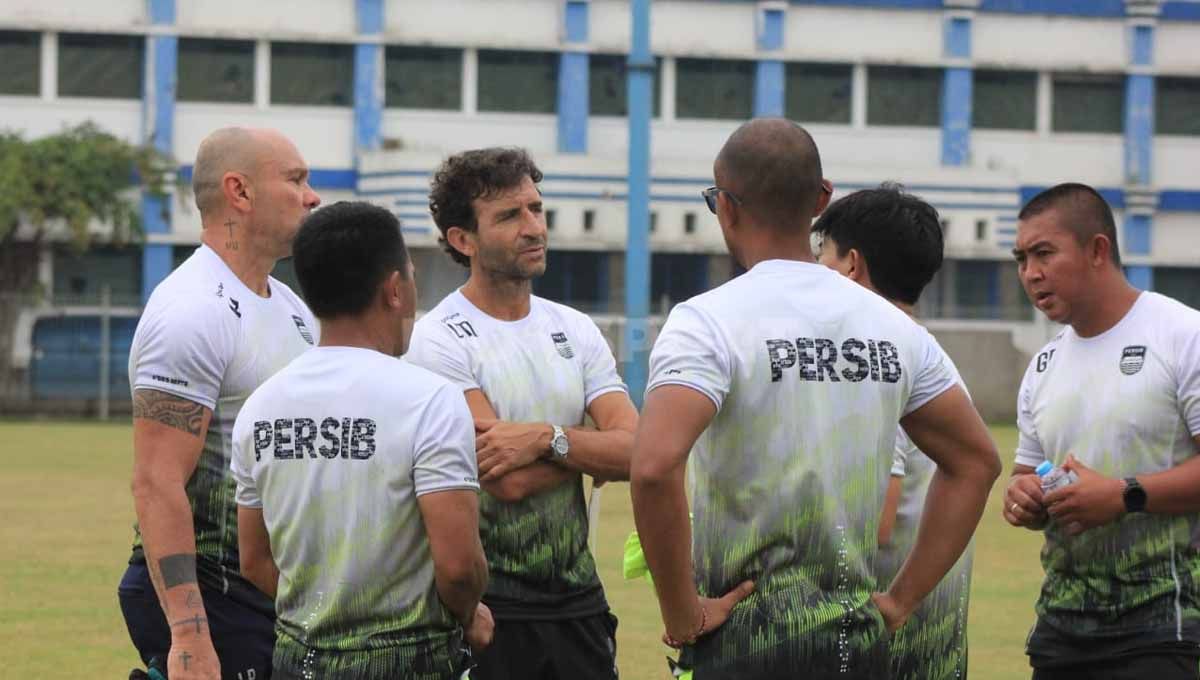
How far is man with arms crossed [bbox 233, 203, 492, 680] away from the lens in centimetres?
507

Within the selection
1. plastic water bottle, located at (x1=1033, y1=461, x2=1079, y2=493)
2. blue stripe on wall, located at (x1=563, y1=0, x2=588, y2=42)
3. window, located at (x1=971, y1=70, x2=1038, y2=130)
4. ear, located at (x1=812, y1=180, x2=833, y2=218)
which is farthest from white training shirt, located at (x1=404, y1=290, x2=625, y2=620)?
window, located at (x1=971, y1=70, x2=1038, y2=130)

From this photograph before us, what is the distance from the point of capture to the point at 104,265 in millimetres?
46719

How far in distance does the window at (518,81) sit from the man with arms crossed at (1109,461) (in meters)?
42.0

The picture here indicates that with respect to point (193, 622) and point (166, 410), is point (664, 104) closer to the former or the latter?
point (166, 410)

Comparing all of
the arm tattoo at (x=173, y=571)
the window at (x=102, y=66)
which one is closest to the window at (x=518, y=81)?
the window at (x=102, y=66)

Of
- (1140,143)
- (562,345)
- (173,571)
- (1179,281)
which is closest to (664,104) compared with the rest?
(1140,143)

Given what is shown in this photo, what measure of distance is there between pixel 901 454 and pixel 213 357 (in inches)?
85.3

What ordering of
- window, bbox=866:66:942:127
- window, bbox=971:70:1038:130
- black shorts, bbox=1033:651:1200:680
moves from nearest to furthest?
black shorts, bbox=1033:651:1200:680 → window, bbox=866:66:942:127 → window, bbox=971:70:1038:130

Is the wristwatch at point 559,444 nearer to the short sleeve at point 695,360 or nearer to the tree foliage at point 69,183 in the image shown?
the short sleeve at point 695,360

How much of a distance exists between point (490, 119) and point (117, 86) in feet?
29.2

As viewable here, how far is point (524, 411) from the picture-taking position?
6.74 metres

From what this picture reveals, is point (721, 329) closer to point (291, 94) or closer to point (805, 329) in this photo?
point (805, 329)

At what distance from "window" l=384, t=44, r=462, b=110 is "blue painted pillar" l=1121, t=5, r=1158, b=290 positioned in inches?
698

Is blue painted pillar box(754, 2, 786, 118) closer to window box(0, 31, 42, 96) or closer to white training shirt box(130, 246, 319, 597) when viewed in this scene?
window box(0, 31, 42, 96)
